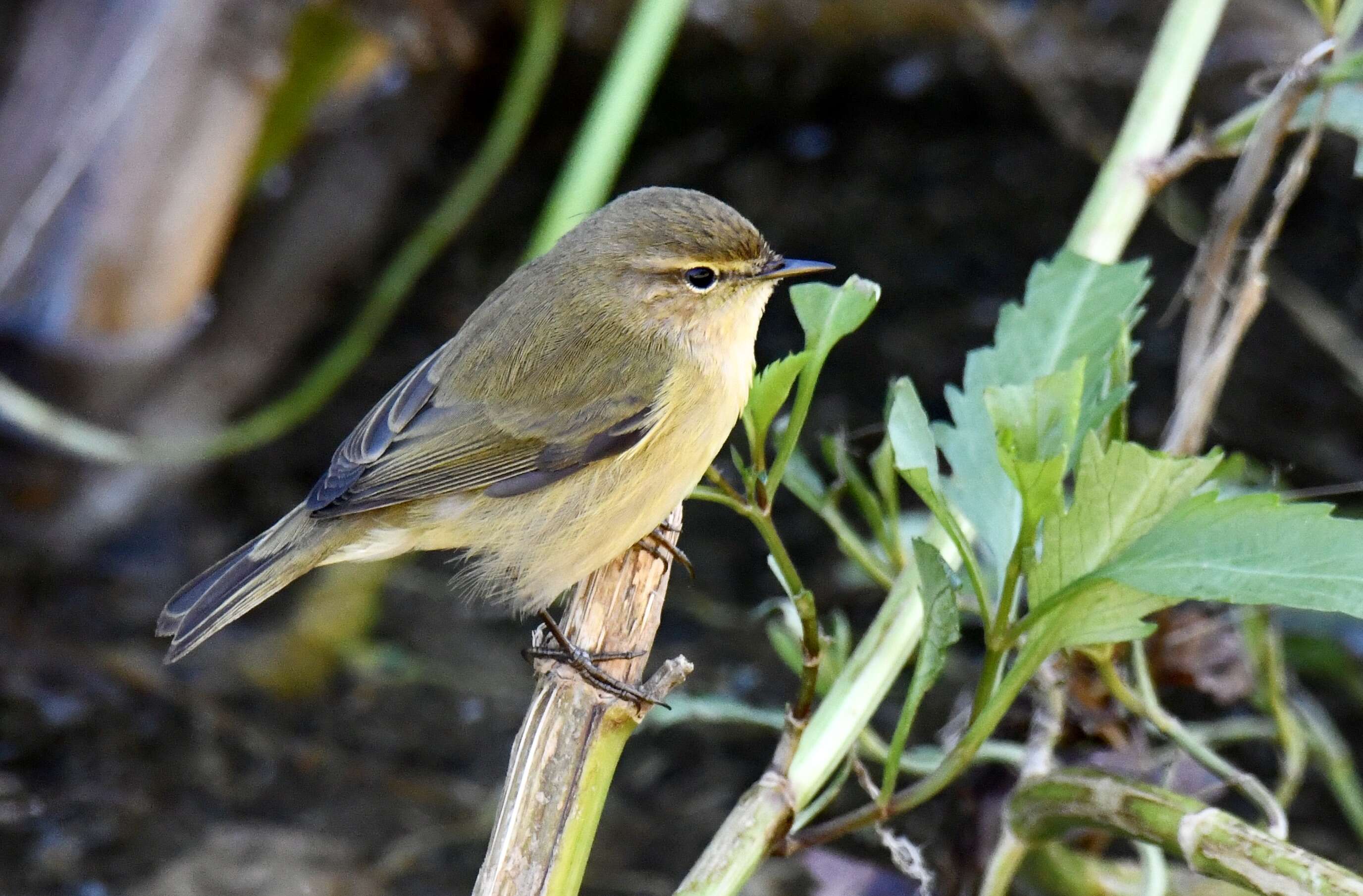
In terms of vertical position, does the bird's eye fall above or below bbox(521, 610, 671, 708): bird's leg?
above

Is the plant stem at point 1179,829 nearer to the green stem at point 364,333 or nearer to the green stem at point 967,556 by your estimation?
the green stem at point 967,556

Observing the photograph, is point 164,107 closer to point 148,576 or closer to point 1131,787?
point 148,576

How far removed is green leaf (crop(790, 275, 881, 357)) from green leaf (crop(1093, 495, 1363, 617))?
52cm

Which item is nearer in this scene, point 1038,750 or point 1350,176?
point 1038,750

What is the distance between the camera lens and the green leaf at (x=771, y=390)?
2.12m

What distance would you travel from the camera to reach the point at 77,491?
4.98m

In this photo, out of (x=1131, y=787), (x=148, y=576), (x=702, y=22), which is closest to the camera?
(x=1131, y=787)

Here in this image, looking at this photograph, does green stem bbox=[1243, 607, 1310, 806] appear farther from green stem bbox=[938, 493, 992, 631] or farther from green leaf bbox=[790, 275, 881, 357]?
green leaf bbox=[790, 275, 881, 357]

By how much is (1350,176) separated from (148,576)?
4654 millimetres

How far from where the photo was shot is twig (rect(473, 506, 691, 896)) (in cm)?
211

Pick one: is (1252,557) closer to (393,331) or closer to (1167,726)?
(1167,726)

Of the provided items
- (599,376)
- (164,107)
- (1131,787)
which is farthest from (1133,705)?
(164,107)

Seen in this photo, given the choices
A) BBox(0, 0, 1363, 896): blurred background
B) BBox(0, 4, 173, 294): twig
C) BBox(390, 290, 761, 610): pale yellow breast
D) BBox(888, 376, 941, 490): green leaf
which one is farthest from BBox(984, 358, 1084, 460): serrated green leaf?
BBox(0, 4, 173, 294): twig

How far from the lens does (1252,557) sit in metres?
1.93
